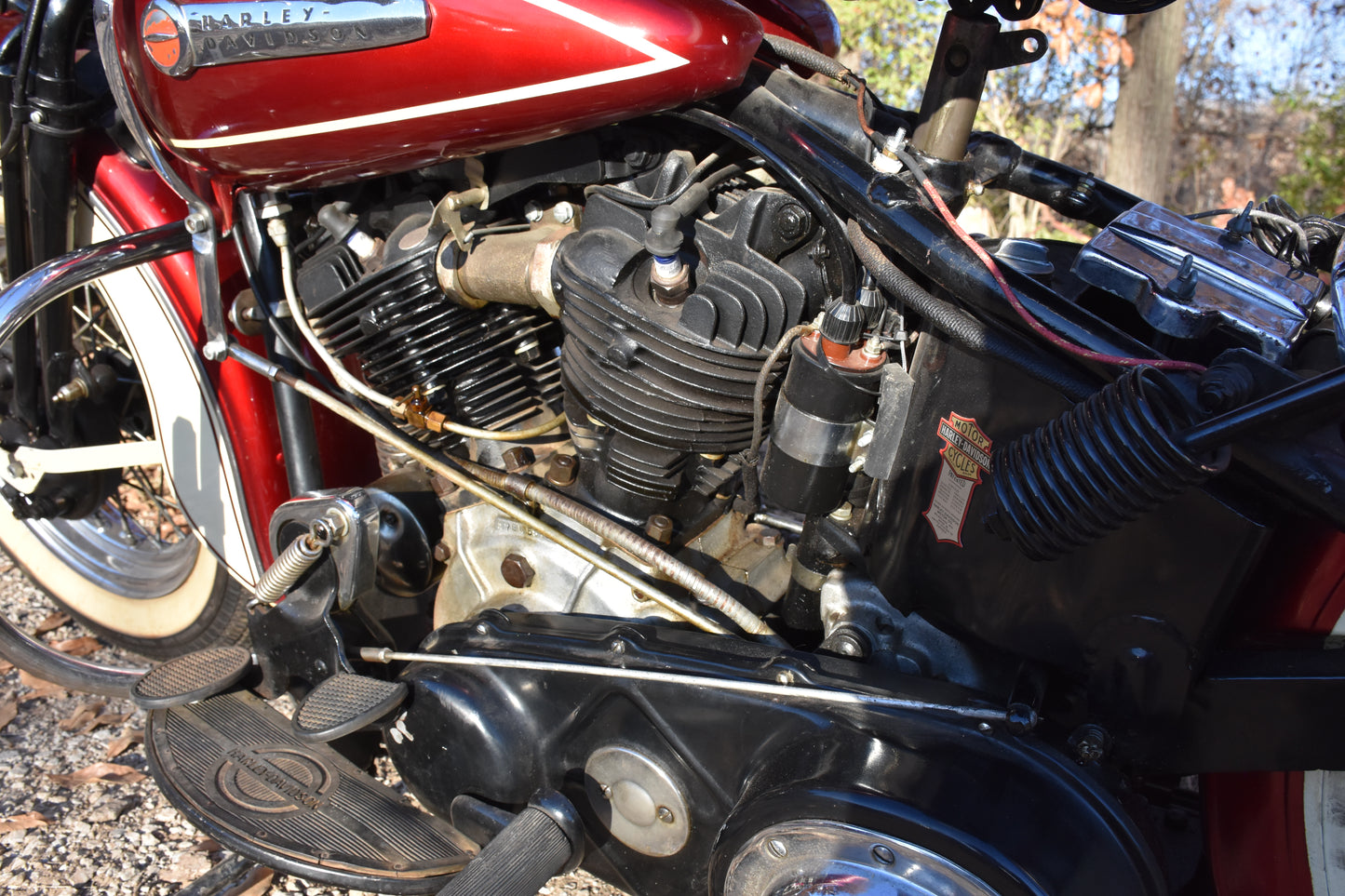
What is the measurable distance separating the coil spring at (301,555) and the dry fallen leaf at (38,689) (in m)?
1.21

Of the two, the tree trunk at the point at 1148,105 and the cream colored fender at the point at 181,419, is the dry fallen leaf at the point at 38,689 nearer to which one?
the cream colored fender at the point at 181,419

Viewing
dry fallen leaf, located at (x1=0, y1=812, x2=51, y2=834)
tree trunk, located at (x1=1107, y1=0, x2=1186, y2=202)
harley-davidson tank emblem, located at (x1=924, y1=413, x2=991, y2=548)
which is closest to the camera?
harley-davidson tank emblem, located at (x1=924, y1=413, x2=991, y2=548)

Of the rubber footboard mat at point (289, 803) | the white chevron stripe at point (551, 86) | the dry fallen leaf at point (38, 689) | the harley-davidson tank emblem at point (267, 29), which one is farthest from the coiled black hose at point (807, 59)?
the dry fallen leaf at point (38, 689)

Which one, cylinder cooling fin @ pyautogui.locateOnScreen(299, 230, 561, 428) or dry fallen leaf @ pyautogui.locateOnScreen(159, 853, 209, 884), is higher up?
cylinder cooling fin @ pyautogui.locateOnScreen(299, 230, 561, 428)

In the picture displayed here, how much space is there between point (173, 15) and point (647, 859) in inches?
55.3

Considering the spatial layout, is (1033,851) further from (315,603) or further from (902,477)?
(315,603)

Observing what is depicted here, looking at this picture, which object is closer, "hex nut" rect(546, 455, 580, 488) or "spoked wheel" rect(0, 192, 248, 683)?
"hex nut" rect(546, 455, 580, 488)

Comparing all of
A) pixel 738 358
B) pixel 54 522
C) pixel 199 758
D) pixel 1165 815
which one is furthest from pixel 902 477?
pixel 54 522

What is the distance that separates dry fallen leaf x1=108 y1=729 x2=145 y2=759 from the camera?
7.59ft

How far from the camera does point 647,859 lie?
152cm

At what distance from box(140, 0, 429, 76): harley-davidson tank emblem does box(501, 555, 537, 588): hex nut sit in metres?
0.86

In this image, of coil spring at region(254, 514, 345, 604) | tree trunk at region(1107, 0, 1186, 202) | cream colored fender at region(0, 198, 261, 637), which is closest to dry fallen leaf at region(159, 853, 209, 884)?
cream colored fender at region(0, 198, 261, 637)

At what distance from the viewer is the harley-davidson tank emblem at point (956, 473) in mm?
1252

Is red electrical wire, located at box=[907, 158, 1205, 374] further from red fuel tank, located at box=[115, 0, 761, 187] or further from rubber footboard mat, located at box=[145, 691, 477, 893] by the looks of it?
rubber footboard mat, located at box=[145, 691, 477, 893]
